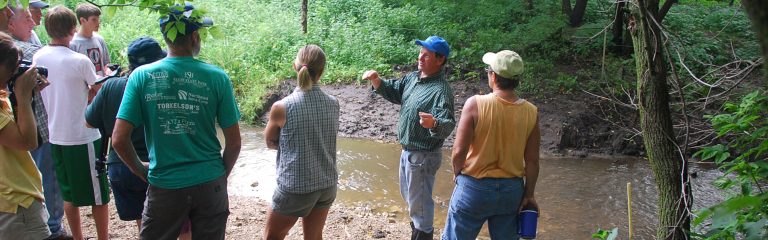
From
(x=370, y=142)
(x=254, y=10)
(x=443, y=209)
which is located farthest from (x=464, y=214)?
(x=254, y=10)

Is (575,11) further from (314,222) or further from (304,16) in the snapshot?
(314,222)

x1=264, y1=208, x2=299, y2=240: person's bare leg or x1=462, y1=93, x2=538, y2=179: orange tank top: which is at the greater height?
x1=462, y1=93, x2=538, y2=179: orange tank top

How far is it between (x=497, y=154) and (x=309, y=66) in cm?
127

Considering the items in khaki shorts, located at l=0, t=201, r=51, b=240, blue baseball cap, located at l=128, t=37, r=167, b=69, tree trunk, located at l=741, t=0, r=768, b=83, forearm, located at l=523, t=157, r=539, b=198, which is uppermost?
tree trunk, located at l=741, t=0, r=768, b=83

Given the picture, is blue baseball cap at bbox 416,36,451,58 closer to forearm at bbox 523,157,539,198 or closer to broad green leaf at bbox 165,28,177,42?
forearm at bbox 523,157,539,198

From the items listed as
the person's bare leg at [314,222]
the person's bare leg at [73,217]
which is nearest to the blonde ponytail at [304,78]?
the person's bare leg at [314,222]

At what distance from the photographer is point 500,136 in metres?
3.48

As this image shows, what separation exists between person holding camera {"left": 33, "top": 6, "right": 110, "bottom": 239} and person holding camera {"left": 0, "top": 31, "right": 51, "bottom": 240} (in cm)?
93

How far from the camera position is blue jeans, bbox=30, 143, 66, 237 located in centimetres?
441

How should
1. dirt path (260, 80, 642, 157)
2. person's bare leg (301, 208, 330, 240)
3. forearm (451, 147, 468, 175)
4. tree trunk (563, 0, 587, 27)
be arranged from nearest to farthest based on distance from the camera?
forearm (451, 147, 468, 175) → person's bare leg (301, 208, 330, 240) → dirt path (260, 80, 642, 157) → tree trunk (563, 0, 587, 27)

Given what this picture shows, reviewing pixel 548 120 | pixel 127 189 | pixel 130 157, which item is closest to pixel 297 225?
pixel 127 189

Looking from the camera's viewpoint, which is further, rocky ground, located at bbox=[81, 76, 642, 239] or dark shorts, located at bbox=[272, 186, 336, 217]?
rocky ground, located at bbox=[81, 76, 642, 239]

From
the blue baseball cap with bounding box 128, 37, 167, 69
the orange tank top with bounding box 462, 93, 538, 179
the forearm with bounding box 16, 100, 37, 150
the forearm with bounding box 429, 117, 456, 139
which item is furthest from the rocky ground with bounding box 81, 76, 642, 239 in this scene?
the forearm with bounding box 16, 100, 37, 150

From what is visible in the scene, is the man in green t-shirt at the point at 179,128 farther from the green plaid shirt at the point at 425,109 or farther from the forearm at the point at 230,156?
the green plaid shirt at the point at 425,109
